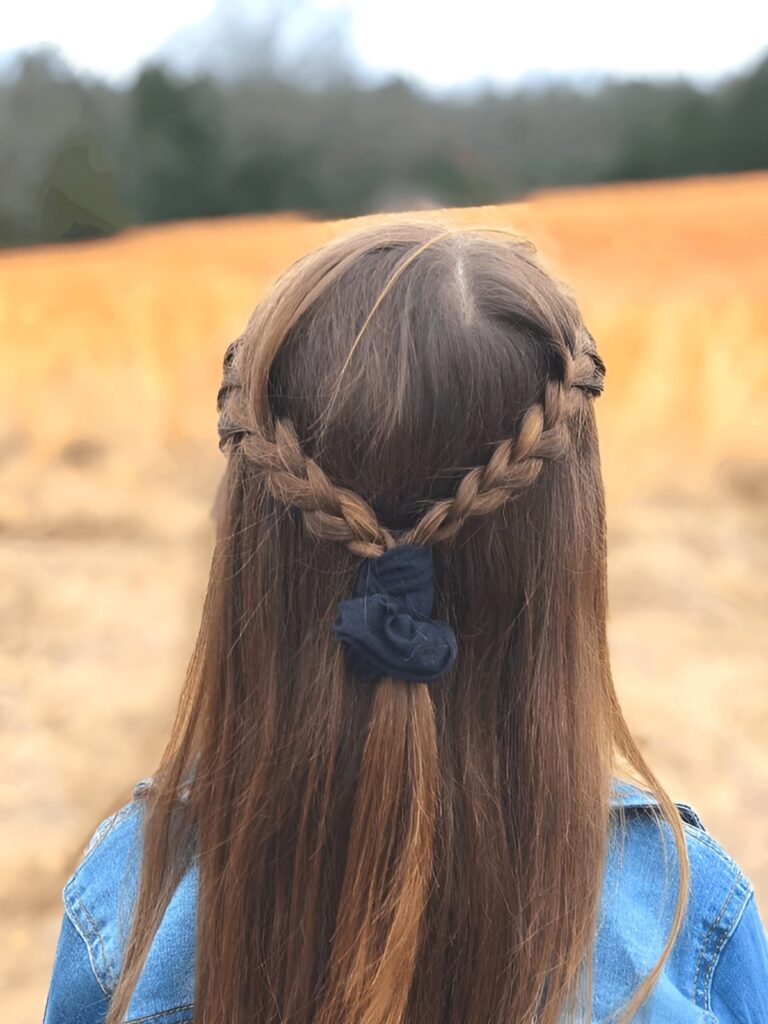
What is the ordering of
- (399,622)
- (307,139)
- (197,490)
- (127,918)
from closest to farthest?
(399,622)
(127,918)
(197,490)
(307,139)

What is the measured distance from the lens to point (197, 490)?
3.49 metres

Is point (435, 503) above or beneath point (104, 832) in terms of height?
above

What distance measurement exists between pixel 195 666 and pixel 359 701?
0.15m

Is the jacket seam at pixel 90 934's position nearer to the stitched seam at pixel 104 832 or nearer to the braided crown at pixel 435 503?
the stitched seam at pixel 104 832

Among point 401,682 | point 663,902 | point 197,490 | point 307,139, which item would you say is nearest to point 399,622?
point 401,682

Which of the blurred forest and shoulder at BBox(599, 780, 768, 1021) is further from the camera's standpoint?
the blurred forest

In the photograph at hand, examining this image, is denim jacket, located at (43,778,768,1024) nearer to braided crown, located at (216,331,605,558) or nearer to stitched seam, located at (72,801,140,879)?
stitched seam, located at (72,801,140,879)

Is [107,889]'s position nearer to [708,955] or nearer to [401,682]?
[401,682]

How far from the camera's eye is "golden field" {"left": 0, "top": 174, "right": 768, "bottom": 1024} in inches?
85.8

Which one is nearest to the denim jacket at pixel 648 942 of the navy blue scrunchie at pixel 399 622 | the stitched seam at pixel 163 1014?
the stitched seam at pixel 163 1014

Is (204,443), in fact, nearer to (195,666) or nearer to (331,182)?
(331,182)

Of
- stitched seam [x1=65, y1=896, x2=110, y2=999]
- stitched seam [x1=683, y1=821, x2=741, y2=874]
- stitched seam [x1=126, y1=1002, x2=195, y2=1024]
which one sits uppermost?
stitched seam [x1=683, y1=821, x2=741, y2=874]

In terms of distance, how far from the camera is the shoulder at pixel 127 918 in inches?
24.9

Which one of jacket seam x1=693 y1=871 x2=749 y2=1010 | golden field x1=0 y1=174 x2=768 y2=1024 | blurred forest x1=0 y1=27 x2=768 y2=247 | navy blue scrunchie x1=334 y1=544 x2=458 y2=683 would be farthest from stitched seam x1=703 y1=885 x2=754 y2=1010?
blurred forest x1=0 y1=27 x2=768 y2=247
